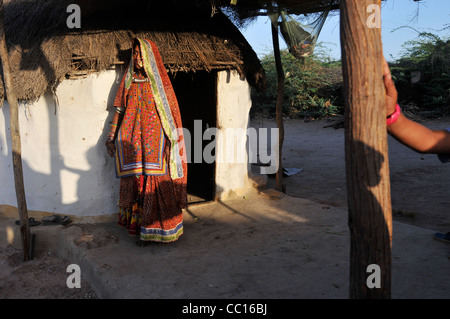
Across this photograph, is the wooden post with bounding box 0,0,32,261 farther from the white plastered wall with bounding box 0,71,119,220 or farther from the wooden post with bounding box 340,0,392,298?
the wooden post with bounding box 340,0,392,298

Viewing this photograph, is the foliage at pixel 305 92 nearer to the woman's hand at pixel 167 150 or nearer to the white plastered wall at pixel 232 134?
the white plastered wall at pixel 232 134

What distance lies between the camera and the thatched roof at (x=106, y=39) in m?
4.46

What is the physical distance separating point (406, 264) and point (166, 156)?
2446mm

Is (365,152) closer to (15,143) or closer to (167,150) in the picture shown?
(167,150)

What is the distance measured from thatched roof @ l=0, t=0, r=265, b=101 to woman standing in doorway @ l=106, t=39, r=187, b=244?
60cm

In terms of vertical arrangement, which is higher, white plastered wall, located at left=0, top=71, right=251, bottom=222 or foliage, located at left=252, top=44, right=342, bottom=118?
foliage, located at left=252, top=44, right=342, bottom=118

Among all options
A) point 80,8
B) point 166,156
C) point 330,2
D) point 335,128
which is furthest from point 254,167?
point 335,128

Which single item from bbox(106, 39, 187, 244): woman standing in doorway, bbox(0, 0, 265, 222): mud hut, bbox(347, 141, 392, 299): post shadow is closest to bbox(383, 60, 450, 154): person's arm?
bbox(347, 141, 392, 299): post shadow

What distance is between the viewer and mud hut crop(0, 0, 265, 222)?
4.51 meters

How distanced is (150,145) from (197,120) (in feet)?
8.31

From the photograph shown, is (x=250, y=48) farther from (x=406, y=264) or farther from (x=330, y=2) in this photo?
(x=406, y=264)

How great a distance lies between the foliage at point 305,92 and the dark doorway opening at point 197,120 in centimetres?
908

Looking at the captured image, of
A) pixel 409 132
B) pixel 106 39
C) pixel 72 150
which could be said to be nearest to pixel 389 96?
pixel 409 132

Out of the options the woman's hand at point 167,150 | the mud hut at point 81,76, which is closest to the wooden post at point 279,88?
the mud hut at point 81,76
